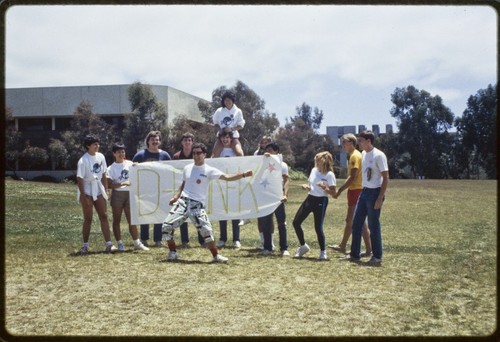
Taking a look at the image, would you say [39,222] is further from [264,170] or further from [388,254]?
[388,254]

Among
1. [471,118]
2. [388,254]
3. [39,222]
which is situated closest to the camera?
[388,254]

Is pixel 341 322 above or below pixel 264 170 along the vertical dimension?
below

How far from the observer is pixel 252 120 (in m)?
42.6

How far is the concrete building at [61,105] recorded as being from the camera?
4091 cm

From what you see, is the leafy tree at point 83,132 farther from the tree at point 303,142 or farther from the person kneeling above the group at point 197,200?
the person kneeling above the group at point 197,200

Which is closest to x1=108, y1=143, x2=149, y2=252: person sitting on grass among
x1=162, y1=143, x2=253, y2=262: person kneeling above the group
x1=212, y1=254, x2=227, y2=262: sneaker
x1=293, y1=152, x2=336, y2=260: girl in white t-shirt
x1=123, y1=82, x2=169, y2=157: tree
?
x1=162, y1=143, x2=253, y2=262: person kneeling above the group

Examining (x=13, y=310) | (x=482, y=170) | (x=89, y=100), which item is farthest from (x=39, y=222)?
(x=482, y=170)

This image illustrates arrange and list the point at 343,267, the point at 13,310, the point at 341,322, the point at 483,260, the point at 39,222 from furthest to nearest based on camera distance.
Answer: the point at 39,222 → the point at 483,260 → the point at 343,267 → the point at 13,310 → the point at 341,322

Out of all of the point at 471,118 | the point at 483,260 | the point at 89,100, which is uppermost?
the point at 89,100

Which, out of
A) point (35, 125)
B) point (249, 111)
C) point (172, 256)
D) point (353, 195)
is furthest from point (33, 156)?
point (353, 195)

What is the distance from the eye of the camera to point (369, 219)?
24.3ft

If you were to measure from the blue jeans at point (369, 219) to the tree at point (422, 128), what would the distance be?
38586mm

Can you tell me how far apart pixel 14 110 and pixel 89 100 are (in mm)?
6336

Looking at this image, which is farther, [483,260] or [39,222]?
[39,222]
